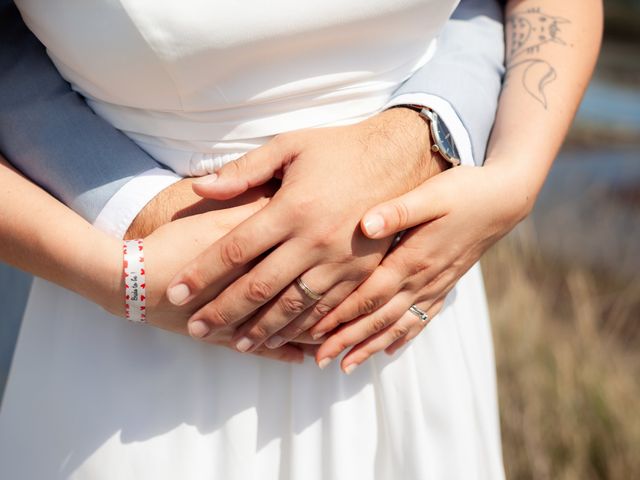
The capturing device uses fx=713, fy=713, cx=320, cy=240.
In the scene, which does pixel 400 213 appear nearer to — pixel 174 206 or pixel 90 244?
pixel 174 206

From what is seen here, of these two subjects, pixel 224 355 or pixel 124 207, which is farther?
pixel 224 355

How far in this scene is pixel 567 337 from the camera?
123 inches

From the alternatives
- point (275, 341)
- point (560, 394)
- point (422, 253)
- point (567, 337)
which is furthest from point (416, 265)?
point (567, 337)

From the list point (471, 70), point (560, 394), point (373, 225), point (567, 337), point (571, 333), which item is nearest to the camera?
point (373, 225)

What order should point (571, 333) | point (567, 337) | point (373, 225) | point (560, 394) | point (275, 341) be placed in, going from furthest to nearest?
point (571, 333) → point (567, 337) → point (560, 394) → point (275, 341) → point (373, 225)

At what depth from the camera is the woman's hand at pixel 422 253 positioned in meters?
1.07

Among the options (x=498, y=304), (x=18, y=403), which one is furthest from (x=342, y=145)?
(x=498, y=304)

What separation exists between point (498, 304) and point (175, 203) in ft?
7.87

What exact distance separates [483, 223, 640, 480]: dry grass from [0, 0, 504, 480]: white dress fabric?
1474mm

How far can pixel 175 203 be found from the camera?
1.10 m

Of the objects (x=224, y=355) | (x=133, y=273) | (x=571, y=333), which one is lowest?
(x=571, y=333)

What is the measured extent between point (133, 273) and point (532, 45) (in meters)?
0.85

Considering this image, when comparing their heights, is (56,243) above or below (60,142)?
below

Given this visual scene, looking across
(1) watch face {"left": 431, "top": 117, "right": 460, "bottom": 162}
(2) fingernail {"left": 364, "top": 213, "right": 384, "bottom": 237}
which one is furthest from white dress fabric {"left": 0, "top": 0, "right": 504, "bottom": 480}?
(2) fingernail {"left": 364, "top": 213, "right": 384, "bottom": 237}
